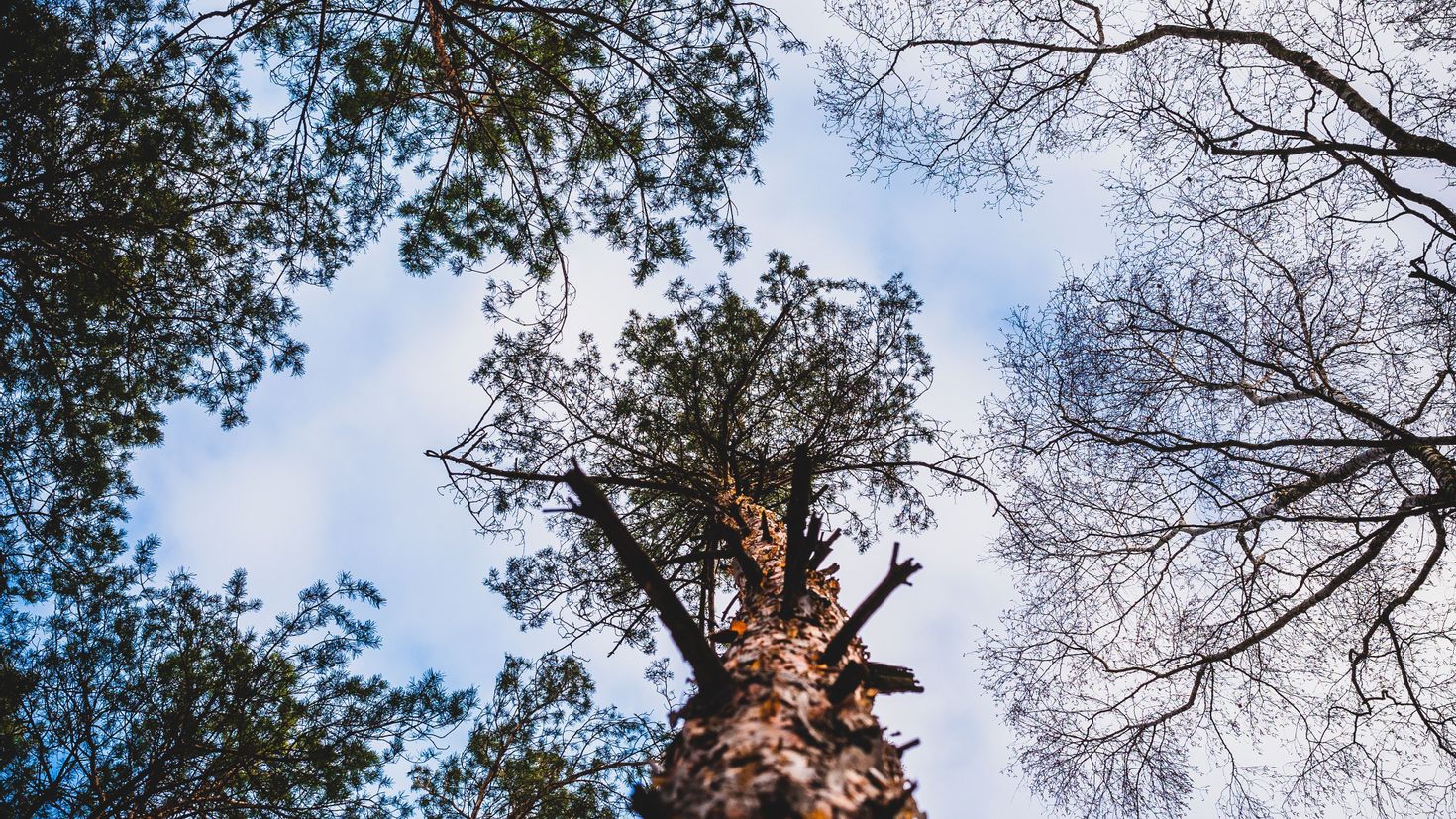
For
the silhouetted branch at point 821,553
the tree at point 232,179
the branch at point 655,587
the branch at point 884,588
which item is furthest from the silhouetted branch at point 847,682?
the tree at point 232,179

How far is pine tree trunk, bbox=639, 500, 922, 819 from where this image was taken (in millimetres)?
1551

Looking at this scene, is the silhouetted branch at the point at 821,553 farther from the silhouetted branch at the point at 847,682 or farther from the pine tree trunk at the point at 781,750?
the silhouetted branch at the point at 847,682

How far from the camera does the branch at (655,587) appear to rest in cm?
188

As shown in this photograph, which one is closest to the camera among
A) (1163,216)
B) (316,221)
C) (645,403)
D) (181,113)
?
(181,113)

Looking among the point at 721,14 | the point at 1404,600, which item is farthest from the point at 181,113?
the point at 1404,600

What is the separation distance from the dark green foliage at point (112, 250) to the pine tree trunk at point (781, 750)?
5.91 metres

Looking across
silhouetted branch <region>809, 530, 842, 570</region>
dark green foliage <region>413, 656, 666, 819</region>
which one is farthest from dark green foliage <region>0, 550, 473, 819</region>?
silhouetted branch <region>809, 530, 842, 570</region>

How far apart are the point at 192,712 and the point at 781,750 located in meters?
5.78

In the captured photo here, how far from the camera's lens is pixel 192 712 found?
16.7 ft

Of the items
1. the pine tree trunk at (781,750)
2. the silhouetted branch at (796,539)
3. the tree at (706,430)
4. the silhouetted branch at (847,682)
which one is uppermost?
the tree at (706,430)

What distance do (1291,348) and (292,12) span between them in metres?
9.56

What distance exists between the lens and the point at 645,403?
22.9 feet

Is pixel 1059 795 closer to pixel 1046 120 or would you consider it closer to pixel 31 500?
pixel 1046 120

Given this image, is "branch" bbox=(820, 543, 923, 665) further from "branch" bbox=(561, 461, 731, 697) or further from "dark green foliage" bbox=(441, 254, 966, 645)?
"dark green foliage" bbox=(441, 254, 966, 645)
